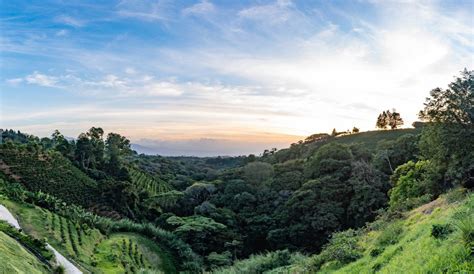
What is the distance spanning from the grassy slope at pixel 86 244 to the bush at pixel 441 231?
18.7 meters

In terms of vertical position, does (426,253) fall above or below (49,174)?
above

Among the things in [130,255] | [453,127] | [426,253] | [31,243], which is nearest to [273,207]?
[130,255]

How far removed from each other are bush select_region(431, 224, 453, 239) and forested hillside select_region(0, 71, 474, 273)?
4 cm

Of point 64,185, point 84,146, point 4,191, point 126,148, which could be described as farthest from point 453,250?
point 126,148

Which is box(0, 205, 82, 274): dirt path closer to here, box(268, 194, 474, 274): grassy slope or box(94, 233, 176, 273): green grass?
box(94, 233, 176, 273): green grass

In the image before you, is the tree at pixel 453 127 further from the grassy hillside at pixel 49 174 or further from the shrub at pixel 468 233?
the grassy hillside at pixel 49 174

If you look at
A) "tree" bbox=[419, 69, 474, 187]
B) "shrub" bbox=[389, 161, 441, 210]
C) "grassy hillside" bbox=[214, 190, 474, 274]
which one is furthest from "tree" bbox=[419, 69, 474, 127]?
"grassy hillside" bbox=[214, 190, 474, 274]

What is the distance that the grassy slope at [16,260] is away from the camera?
42.8 feet

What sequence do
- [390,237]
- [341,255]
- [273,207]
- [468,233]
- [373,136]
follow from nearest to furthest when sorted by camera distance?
1. [468,233]
2. [390,237]
3. [341,255]
4. [273,207]
5. [373,136]

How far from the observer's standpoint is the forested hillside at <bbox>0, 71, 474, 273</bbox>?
14133 mm

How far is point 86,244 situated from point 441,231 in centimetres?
2346

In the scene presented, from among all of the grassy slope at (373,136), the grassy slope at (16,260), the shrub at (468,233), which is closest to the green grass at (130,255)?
the grassy slope at (16,260)

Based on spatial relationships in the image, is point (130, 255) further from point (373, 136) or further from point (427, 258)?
point (373, 136)

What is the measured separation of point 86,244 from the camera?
2612 centimetres
